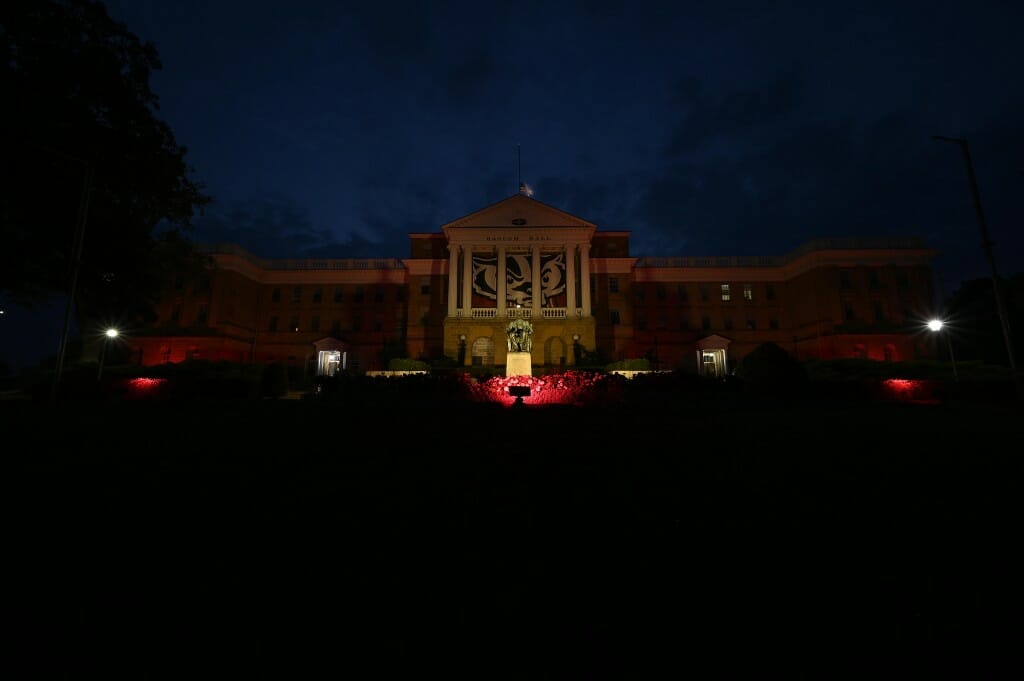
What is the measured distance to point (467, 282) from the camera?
39.9 m

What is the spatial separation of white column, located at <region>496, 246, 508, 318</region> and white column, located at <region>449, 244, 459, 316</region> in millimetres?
4055

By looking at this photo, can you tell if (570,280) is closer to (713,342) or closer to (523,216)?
(523,216)

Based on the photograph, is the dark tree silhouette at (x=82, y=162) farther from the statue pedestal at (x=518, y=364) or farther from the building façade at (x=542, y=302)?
the building façade at (x=542, y=302)

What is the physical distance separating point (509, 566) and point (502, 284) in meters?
37.2

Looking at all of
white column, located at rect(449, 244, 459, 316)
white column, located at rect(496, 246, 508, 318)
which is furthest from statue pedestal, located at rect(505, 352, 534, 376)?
white column, located at rect(449, 244, 459, 316)

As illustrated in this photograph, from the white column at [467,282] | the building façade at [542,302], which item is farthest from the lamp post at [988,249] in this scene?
the white column at [467,282]

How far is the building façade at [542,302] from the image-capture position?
39469 millimetres

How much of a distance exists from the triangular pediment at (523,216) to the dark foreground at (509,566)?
122 ft

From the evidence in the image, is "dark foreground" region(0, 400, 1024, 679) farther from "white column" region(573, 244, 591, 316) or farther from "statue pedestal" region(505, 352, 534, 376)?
"white column" region(573, 244, 591, 316)

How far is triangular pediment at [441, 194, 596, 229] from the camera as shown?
133ft

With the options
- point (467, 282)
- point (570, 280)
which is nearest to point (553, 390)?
point (570, 280)

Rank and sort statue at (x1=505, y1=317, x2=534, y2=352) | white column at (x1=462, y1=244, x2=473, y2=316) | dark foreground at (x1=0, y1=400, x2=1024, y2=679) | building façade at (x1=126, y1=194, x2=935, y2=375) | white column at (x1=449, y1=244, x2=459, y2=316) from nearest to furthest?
dark foreground at (x1=0, y1=400, x2=1024, y2=679) < statue at (x1=505, y1=317, x2=534, y2=352) < white column at (x1=462, y1=244, x2=473, y2=316) < building façade at (x1=126, y1=194, x2=935, y2=375) < white column at (x1=449, y1=244, x2=459, y2=316)

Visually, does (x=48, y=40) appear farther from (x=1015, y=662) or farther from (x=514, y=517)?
(x=1015, y=662)

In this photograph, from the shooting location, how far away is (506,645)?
1926mm
